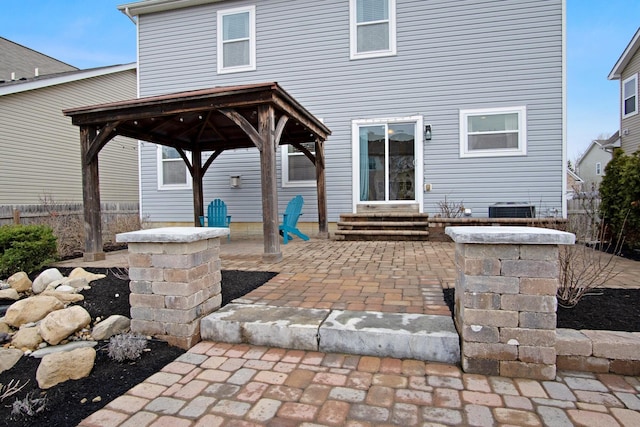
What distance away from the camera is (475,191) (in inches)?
275

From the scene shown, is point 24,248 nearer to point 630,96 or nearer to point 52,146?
point 52,146

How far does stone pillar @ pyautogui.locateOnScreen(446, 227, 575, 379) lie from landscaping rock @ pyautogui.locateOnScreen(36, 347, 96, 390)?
7.50ft

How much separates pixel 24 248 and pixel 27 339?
8.86 feet

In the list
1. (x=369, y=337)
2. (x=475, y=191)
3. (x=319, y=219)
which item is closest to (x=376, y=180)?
(x=319, y=219)

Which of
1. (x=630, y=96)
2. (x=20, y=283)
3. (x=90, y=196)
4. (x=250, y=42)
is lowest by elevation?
(x=20, y=283)

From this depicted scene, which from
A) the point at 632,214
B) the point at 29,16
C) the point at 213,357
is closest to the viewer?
the point at 213,357

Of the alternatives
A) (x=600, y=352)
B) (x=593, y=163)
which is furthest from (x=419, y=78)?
(x=593, y=163)

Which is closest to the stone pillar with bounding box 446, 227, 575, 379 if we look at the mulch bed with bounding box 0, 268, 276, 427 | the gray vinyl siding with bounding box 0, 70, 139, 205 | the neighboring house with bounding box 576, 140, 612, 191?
the mulch bed with bounding box 0, 268, 276, 427

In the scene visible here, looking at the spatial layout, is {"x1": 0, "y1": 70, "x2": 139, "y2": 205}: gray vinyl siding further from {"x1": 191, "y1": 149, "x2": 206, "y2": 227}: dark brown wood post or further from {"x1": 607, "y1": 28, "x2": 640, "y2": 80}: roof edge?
{"x1": 607, "y1": 28, "x2": 640, "y2": 80}: roof edge

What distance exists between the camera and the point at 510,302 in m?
2.04

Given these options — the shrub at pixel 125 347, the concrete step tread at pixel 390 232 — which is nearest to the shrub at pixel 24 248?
the shrub at pixel 125 347

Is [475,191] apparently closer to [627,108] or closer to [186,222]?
[186,222]

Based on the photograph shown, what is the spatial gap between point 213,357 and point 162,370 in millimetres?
310

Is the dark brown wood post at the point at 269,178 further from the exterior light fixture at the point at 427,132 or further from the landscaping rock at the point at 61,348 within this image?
the exterior light fixture at the point at 427,132
